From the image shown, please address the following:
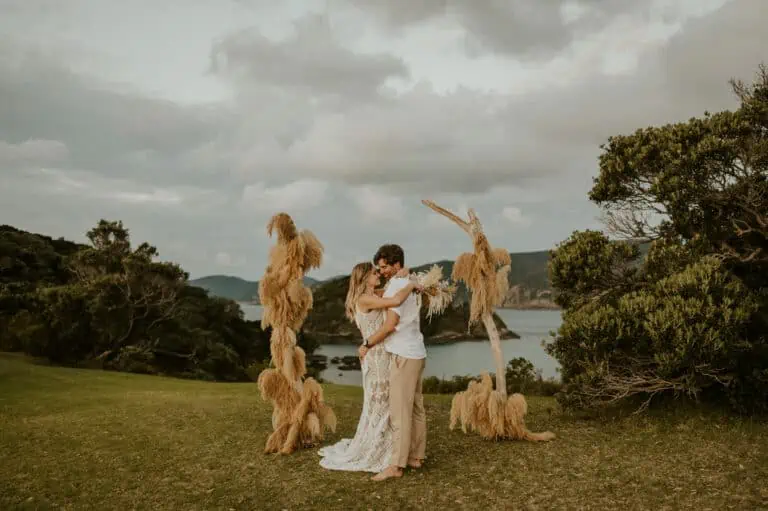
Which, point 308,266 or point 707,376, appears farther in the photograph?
point 707,376

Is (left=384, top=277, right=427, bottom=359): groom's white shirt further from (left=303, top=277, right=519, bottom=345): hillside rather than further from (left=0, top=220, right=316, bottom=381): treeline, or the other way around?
(left=303, top=277, right=519, bottom=345): hillside

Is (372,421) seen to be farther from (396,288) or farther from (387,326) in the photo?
(396,288)

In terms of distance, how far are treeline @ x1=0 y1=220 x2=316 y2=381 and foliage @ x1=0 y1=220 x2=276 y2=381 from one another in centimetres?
5

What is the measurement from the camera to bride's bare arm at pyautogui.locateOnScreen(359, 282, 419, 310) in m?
6.90

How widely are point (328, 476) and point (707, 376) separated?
21.9ft

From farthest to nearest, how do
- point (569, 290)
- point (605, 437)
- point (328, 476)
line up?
1. point (569, 290)
2. point (605, 437)
3. point (328, 476)

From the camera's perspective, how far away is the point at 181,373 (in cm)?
3009

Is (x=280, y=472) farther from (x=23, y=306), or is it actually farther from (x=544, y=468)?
(x=23, y=306)

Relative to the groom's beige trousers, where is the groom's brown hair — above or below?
above

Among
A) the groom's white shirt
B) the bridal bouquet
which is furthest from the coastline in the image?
Answer: the groom's white shirt

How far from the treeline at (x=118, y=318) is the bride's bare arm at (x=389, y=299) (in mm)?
21590

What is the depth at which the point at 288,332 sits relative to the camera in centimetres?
844

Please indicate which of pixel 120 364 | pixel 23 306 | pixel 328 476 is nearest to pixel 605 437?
pixel 328 476

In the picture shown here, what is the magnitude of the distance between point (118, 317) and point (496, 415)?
83.0ft
